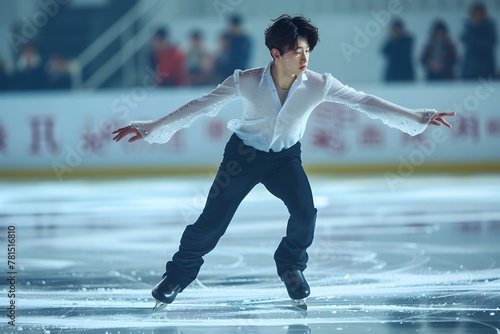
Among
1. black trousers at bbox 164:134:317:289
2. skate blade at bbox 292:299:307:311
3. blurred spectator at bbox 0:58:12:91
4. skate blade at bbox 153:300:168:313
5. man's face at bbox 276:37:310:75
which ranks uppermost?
man's face at bbox 276:37:310:75

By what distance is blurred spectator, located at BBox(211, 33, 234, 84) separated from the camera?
12383 millimetres

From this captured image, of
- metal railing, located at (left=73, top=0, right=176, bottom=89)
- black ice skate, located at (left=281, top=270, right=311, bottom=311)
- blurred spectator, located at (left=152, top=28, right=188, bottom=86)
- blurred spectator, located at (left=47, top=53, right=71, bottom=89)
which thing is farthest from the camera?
metal railing, located at (left=73, top=0, right=176, bottom=89)

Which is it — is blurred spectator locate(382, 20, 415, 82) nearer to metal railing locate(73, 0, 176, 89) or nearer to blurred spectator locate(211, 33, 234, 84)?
blurred spectator locate(211, 33, 234, 84)

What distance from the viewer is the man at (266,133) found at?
4168 millimetres

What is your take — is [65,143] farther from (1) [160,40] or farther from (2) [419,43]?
(2) [419,43]

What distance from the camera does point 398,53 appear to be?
12.3 m

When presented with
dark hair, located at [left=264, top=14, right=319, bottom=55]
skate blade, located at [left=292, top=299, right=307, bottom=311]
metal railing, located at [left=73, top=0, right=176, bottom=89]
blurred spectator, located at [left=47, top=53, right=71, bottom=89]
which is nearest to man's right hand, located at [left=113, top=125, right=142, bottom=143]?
dark hair, located at [left=264, top=14, right=319, bottom=55]

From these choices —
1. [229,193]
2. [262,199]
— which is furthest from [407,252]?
[262,199]

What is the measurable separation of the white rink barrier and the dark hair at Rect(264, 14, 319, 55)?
754cm

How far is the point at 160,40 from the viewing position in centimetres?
1270

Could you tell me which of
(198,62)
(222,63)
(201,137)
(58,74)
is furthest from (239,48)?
(58,74)

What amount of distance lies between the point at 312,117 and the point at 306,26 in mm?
7573

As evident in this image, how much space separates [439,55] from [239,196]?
335 inches

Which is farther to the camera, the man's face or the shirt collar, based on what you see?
the shirt collar
